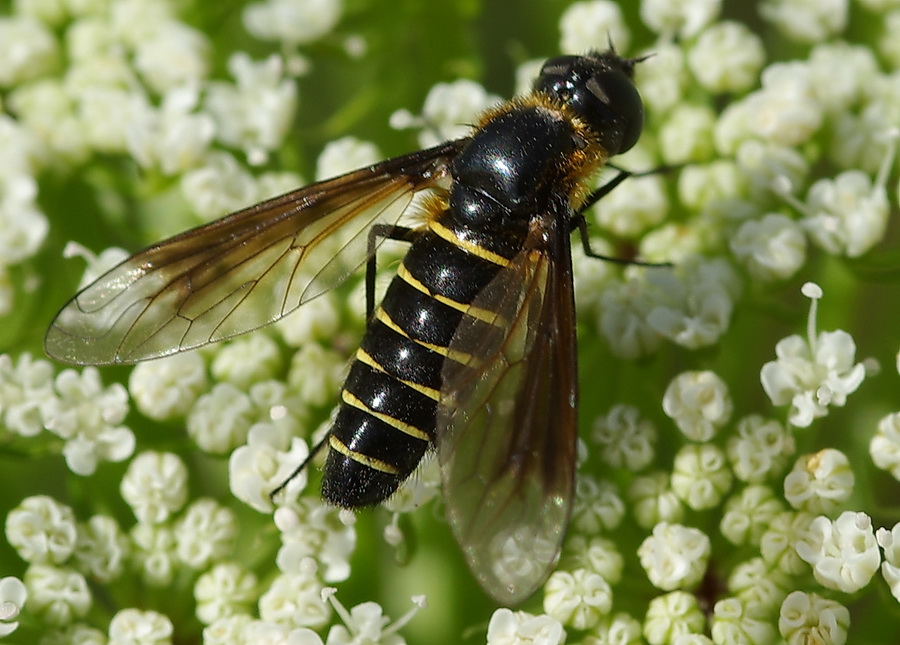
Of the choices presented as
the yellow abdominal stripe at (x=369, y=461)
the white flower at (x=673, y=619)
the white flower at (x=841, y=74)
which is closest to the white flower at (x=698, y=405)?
the white flower at (x=673, y=619)

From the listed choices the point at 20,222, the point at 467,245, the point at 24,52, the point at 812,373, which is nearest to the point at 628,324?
the point at 812,373

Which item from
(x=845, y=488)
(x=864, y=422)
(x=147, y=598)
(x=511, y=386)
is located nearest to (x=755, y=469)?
(x=845, y=488)

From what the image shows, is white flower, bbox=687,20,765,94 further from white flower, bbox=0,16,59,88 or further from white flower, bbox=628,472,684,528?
white flower, bbox=0,16,59,88

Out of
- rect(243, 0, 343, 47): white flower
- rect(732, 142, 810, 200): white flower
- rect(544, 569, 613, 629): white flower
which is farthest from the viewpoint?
rect(243, 0, 343, 47): white flower

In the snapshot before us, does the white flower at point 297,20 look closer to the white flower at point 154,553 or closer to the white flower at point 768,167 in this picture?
the white flower at point 768,167

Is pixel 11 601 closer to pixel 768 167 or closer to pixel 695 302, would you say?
pixel 695 302

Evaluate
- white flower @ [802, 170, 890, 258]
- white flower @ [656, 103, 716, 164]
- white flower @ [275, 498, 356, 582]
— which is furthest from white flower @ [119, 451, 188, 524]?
white flower @ [802, 170, 890, 258]

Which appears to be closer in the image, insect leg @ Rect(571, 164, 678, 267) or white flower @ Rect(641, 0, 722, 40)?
insect leg @ Rect(571, 164, 678, 267)
